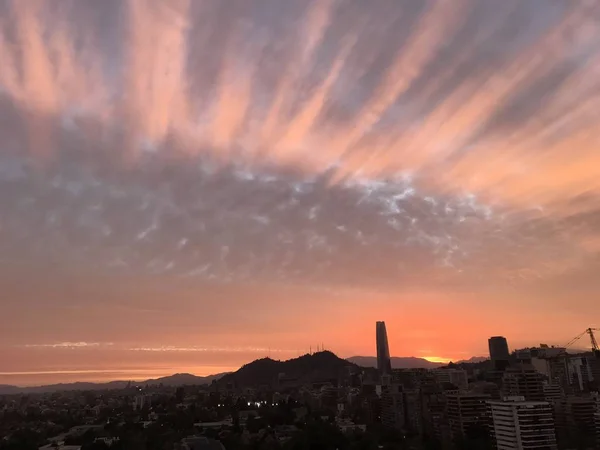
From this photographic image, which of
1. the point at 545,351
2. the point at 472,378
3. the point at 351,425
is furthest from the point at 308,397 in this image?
the point at 545,351

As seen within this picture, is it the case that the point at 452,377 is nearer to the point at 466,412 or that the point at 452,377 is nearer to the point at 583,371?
the point at 583,371

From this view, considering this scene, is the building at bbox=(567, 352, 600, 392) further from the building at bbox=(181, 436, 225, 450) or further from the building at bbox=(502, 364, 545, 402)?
the building at bbox=(181, 436, 225, 450)

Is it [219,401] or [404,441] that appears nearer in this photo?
[404,441]

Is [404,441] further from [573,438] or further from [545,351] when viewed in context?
[545,351]

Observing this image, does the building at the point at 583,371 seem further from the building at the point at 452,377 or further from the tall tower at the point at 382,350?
the tall tower at the point at 382,350

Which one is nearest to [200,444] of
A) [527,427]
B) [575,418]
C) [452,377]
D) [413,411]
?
[527,427]

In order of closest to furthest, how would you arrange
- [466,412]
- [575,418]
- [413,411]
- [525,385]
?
[575,418]
[466,412]
[413,411]
[525,385]
